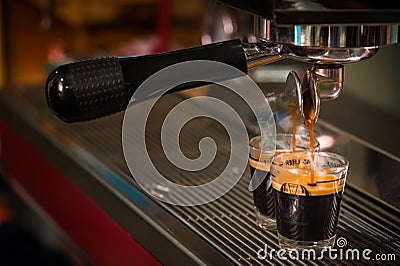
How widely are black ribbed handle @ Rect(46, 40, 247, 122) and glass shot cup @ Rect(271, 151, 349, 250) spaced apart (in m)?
0.15

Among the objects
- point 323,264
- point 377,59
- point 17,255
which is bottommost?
point 17,255

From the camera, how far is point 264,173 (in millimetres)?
745

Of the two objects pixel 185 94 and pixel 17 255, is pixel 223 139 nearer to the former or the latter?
pixel 185 94

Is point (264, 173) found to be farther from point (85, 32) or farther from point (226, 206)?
point (85, 32)

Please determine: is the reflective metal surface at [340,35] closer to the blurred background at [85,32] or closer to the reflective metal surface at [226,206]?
the reflective metal surface at [226,206]

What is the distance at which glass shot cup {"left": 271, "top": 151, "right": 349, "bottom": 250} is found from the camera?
2.20 ft

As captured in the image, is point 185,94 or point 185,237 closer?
point 185,237

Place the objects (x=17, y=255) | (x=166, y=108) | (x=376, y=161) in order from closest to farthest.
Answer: (x=376, y=161) → (x=166, y=108) → (x=17, y=255)

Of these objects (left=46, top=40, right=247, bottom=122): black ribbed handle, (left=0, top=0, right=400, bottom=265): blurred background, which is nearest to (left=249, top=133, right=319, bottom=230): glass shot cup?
(left=46, top=40, right=247, bottom=122): black ribbed handle

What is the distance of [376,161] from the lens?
80 centimetres

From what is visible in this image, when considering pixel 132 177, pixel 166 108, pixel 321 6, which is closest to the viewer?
pixel 321 6

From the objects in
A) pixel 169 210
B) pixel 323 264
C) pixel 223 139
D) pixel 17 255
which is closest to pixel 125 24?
pixel 17 255

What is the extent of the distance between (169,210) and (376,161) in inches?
9.1

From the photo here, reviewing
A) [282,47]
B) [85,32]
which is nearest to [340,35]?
[282,47]
